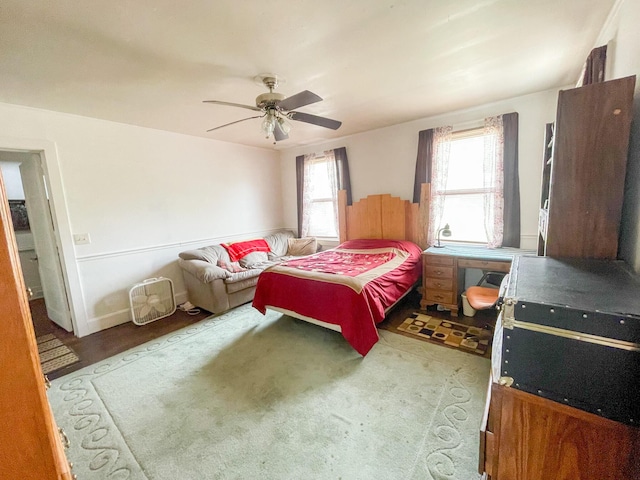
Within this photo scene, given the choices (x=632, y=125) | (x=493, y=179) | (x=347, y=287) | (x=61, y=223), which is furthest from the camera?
(x=493, y=179)

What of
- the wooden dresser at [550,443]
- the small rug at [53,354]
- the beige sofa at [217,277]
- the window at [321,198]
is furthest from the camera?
the window at [321,198]

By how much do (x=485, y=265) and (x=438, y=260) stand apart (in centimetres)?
46

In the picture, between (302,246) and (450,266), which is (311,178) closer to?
(302,246)

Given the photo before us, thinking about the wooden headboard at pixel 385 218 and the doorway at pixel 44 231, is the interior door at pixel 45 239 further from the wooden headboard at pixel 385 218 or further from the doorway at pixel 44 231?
the wooden headboard at pixel 385 218

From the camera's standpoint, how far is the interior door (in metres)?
2.83

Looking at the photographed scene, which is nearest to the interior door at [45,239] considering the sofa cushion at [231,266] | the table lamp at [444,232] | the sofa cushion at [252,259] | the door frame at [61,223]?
the door frame at [61,223]

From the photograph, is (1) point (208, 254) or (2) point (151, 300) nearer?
(2) point (151, 300)

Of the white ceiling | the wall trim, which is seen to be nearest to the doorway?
the wall trim

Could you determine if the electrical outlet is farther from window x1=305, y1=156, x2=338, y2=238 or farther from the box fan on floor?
window x1=305, y1=156, x2=338, y2=238

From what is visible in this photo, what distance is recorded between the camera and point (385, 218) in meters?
4.02

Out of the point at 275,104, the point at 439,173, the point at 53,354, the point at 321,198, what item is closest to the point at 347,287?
the point at 275,104

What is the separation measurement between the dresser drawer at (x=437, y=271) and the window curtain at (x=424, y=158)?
1127 mm

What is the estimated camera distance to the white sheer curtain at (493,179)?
3.07 metres

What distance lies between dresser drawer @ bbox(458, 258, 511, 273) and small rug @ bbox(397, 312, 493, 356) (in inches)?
24.8
